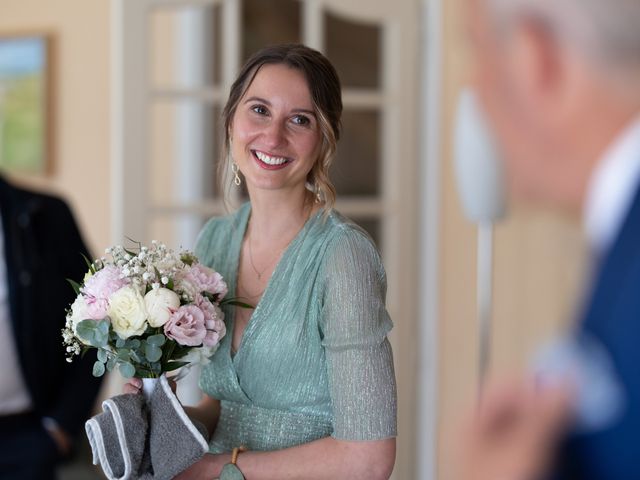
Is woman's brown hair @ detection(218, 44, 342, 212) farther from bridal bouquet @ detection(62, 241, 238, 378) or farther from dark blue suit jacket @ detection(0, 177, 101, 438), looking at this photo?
dark blue suit jacket @ detection(0, 177, 101, 438)

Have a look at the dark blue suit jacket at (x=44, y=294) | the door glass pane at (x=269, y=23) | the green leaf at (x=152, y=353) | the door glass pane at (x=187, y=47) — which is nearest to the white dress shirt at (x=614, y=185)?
the green leaf at (x=152, y=353)

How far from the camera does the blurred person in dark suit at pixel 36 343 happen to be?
2.93 meters

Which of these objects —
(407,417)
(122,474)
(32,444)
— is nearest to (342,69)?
(407,417)

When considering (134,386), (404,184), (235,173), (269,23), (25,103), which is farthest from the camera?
(25,103)

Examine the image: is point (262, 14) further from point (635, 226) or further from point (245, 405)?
point (635, 226)

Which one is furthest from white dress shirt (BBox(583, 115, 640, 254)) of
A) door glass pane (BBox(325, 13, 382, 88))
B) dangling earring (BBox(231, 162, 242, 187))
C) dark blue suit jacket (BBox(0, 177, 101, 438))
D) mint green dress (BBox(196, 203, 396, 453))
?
door glass pane (BBox(325, 13, 382, 88))

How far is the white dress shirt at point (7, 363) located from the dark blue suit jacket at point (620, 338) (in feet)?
8.56

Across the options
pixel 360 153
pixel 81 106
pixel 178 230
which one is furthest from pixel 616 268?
pixel 81 106

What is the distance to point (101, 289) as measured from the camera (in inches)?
66.6

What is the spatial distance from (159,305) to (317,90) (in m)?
0.56

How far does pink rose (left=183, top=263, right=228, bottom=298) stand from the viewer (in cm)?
176

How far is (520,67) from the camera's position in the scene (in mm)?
657

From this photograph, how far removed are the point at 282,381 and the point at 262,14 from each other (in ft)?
8.32

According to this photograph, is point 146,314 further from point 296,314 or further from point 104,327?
point 296,314
